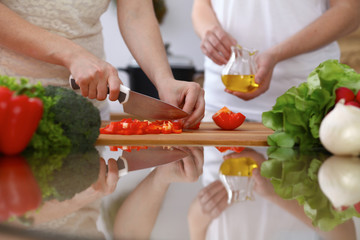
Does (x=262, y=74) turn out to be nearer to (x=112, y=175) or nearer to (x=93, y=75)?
(x=93, y=75)

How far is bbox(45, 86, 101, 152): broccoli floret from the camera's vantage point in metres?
1.12

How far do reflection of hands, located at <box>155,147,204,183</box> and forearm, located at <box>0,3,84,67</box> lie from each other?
1.87 feet

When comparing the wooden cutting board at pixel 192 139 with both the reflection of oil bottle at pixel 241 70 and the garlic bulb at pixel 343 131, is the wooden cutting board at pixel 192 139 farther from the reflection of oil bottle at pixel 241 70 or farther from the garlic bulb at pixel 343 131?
the reflection of oil bottle at pixel 241 70

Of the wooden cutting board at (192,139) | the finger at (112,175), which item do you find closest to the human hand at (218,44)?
the wooden cutting board at (192,139)

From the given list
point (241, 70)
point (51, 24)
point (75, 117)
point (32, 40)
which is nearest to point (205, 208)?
point (75, 117)

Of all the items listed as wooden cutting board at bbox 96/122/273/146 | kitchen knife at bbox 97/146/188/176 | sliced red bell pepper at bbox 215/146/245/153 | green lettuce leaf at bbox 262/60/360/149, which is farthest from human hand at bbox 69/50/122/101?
green lettuce leaf at bbox 262/60/360/149

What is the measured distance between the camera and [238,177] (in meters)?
0.85

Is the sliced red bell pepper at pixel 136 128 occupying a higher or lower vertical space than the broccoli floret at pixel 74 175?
lower

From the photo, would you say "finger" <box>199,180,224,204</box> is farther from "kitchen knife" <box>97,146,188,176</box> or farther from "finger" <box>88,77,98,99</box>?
"finger" <box>88,77,98,99</box>

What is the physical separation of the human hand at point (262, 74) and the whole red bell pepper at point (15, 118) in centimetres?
103

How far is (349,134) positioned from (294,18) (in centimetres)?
114

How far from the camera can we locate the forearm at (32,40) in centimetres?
144

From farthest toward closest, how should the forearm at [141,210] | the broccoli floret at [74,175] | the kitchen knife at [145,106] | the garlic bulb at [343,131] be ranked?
the kitchen knife at [145,106] < the garlic bulb at [343,131] < the broccoli floret at [74,175] < the forearm at [141,210]

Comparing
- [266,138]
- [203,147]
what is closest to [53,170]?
[203,147]
